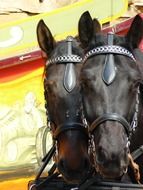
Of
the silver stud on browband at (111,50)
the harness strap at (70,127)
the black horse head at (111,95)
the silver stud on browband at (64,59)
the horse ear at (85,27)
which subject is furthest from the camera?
the silver stud on browband at (64,59)

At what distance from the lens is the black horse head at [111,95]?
272cm

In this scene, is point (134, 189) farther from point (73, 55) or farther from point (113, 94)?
point (73, 55)

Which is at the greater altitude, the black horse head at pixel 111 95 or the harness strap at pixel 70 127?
the black horse head at pixel 111 95

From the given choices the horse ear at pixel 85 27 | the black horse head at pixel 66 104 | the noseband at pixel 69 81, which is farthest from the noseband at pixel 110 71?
the noseband at pixel 69 81

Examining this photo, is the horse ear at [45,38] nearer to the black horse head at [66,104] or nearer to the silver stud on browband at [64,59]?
the black horse head at [66,104]

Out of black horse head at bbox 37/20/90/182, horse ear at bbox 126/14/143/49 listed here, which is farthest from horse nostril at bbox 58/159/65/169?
horse ear at bbox 126/14/143/49

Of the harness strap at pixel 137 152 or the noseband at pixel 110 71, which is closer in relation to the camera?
the noseband at pixel 110 71

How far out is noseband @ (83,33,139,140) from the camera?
277 centimetres

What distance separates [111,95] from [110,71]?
0.12 m

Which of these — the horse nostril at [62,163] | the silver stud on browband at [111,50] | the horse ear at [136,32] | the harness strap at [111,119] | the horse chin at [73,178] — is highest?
the horse ear at [136,32]

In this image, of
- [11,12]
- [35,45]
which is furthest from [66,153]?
[11,12]

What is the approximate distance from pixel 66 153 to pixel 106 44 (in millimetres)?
627

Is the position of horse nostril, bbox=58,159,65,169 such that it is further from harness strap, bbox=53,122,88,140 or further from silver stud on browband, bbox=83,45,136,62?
silver stud on browband, bbox=83,45,136,62

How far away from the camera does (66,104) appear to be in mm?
3387
